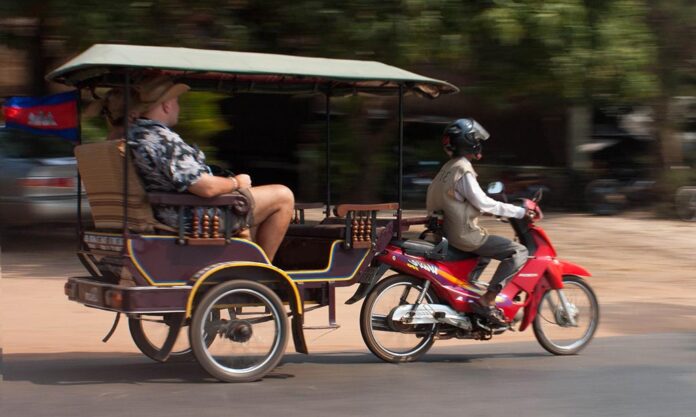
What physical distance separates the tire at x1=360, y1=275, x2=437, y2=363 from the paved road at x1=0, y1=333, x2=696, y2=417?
0.36ft

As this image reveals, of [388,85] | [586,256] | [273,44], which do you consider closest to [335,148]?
[273,44]

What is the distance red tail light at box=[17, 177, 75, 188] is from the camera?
11086 millimetres

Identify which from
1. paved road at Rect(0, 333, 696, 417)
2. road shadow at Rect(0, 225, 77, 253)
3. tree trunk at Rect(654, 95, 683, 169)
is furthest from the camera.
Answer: tree trunk at Rect(654, 95, 683, 169)

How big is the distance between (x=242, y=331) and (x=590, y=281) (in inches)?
227

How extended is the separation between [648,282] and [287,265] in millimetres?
5300

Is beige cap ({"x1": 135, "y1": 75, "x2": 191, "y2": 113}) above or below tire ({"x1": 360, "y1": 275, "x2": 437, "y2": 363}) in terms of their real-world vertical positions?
above

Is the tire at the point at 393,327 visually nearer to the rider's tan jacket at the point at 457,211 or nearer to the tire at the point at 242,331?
the rider's tan jacket at the point at 457,211

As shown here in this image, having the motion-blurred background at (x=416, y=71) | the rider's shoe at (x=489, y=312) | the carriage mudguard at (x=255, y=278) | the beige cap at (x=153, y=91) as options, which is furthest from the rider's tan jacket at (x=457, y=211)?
the motion-blurred background at (x=416, y=71)

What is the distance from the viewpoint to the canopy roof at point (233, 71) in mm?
5762

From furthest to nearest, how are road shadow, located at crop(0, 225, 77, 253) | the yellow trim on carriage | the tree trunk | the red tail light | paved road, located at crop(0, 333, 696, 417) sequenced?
the tree trunk < road shadow, located at crop(0, 225, 77, 253) < the red tail light < the yellow trim on carriage < paved road, located at crop(0, 333, 696, 417)

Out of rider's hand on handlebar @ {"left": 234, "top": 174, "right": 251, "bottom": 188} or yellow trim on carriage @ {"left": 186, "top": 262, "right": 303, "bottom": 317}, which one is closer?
yellow trim on carriage @ {"left": 186, "top": 262, "right": 303, "bottom": 317}

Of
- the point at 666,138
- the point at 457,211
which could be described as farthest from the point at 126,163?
the point at 666,138

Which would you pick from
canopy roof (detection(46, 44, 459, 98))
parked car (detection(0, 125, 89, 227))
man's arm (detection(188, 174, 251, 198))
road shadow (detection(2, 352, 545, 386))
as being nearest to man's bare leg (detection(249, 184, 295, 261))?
man's arm (detection(188, 174, 251, 198))

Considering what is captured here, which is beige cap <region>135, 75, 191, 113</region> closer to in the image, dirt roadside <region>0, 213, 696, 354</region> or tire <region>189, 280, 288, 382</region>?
tire <region>189, 280, 288, 382</region>
